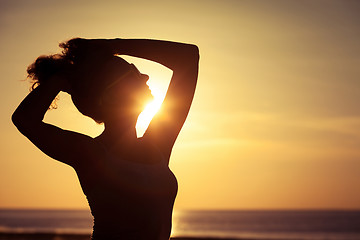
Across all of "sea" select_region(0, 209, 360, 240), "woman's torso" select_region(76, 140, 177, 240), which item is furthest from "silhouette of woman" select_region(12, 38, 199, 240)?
"sea" select_region(0, 209, 360, 240)

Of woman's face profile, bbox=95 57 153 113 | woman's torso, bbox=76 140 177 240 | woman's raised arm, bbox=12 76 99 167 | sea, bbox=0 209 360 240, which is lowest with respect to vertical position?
sea, bbox=0 209 360 240

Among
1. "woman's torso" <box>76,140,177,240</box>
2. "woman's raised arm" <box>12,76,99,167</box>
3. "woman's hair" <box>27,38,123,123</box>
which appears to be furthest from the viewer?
"woman's hair" <box>27,38,123,123</box>

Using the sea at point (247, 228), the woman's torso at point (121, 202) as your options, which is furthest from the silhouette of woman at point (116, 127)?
the sea at point (247, 228)

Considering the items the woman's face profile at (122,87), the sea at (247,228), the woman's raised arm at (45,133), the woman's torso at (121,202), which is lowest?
the sea at (247,228)

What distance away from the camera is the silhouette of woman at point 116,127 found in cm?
276

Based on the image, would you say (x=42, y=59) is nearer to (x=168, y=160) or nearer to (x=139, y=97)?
(x=139, y=97)

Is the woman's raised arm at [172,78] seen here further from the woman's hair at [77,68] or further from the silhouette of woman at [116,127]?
the woman's hair at [77,68]

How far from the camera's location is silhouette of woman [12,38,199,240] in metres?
2.76

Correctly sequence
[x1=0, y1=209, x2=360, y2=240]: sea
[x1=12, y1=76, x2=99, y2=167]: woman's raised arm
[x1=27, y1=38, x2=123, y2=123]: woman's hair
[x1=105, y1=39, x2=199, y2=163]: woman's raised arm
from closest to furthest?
[x1=12, y1=76, x2=99, y2=167]: woman's raised arm → [x1=27, y1=38, x2=123, y2=123]: woman's hair → [x1=105, y1=39, x2=199, y2=163]: woman's raised arm → [x1=0, y1=209, x2=360, y2=240]: sea

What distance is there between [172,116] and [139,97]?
341 mm

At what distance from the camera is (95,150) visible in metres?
2.83

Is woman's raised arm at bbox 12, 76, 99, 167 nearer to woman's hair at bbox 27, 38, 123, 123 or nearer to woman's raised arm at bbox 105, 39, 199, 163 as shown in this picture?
woman's hair at bbox 27, 38, 123, 123

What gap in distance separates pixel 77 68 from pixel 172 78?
742mm

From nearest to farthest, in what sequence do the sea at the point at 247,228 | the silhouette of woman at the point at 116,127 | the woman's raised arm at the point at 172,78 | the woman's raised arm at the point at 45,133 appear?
the woman's raised arm at the point at 45,133, the silhouette of woman at the point at 116,127, the woman's raised arm at the point at 172,78, the sea at the point at 247,228
